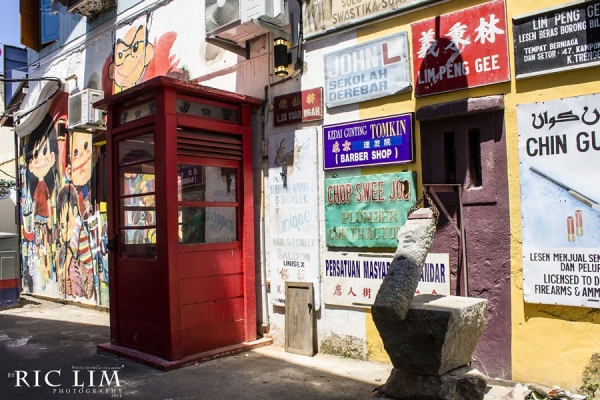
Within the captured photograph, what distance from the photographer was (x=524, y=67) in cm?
457

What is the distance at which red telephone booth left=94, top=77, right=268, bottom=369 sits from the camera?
568cm

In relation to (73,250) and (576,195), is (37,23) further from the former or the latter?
(576,195)

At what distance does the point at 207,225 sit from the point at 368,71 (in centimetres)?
242

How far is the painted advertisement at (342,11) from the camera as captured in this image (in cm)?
541

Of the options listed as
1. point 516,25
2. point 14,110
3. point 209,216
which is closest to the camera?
point 516,25

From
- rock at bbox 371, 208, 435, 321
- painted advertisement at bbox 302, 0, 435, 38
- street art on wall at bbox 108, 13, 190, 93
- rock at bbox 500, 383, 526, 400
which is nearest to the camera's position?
rock at bbox 371, 208, 435, 321

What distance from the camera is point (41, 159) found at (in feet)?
36.2

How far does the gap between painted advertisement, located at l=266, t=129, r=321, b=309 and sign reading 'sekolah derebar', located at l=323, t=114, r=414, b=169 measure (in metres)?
0.26

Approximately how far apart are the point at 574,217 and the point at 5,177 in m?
15.1

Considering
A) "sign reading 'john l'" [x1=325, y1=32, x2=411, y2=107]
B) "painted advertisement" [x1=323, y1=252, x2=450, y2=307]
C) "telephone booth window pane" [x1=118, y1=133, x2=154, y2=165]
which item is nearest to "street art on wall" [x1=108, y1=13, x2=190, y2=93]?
"telephone booth window pane" [x1=118, y1=133, x2=154, y2=165]

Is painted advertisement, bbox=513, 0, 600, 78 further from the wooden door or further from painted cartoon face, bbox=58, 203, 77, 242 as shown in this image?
painted cartoon face, bbox=58, 203, 77, 242

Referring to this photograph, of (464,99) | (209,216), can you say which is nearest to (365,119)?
(464,99)

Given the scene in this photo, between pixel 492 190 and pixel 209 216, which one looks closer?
pixel 492 190

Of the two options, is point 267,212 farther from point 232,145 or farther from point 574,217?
point 574,217
